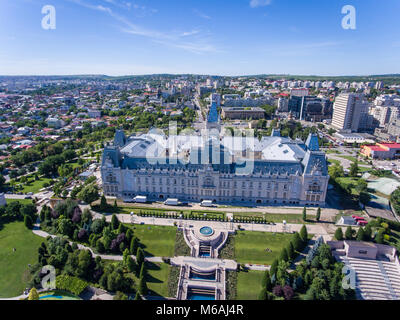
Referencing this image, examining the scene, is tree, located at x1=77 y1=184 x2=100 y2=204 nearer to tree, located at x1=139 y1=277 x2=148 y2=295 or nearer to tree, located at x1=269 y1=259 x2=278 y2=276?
tree, located at x1=139 y1=277 x2=148 y2=295

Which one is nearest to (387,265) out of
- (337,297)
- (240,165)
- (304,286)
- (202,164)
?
(337,297)

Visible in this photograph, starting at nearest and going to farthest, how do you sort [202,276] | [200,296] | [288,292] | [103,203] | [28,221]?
1. [288,292]
2. [200,296]
3. [202,276]
4. [28,221]
5. [103,203]

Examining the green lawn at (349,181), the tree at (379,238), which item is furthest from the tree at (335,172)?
the tree at (379,238)

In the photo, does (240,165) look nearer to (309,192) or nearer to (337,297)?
(309,192)

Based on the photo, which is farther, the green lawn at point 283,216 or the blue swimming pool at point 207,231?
the green lawn at point 283,216

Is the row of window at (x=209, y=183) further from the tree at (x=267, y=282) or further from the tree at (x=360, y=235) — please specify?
the tree at (x=267, y=282)

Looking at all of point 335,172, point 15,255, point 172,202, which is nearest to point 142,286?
point 172,202

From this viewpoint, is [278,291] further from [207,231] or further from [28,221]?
[28,221]
